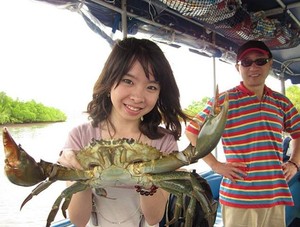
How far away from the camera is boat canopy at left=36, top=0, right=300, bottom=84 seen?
267cm

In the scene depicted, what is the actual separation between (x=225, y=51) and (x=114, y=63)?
3.11 m

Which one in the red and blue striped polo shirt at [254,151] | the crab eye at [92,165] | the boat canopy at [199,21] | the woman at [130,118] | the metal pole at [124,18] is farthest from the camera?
the metal pole at [124,18]

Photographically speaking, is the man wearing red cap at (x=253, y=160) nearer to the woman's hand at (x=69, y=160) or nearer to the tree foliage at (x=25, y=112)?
the woman's hand at (x=69, y=160)

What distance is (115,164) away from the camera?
1337 mm

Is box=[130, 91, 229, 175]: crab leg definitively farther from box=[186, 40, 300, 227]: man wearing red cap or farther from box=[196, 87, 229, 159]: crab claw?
box=[186, 40, 300, 227]: man wearing red cap

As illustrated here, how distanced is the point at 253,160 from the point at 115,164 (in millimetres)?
1391

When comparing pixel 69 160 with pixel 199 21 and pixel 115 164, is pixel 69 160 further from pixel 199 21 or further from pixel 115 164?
pixel 199 21

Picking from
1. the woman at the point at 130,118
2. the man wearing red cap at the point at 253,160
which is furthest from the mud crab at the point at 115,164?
the man wearing red cap at the point at 253,160

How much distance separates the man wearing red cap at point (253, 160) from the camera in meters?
2.38

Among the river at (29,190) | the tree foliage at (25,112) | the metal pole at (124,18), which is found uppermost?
the metal pole at (124,18)

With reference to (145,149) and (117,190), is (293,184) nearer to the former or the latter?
(117,190)

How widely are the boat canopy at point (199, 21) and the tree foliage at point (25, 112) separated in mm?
803

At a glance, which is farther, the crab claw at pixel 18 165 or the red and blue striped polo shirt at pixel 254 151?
the red and blue striped polo shirt at pixel 254 151

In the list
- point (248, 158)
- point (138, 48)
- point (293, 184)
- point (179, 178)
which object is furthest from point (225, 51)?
point (179, 178)
